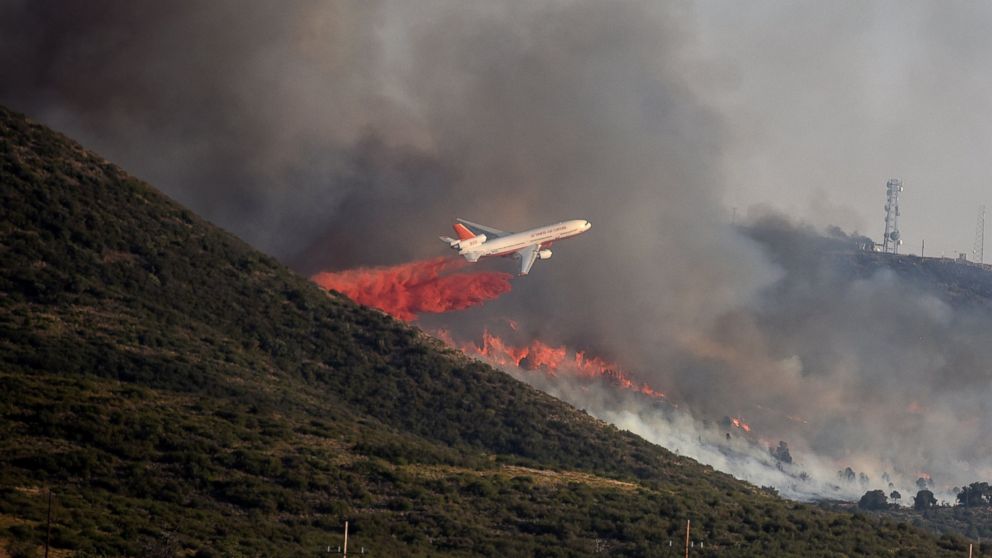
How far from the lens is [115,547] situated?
362 feet

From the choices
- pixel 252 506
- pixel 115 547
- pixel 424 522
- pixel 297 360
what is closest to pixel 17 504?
pixel 115 547

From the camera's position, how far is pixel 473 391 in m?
175

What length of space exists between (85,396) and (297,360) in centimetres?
3280

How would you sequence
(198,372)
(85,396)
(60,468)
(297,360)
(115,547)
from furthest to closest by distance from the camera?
(297,360) < (198,372) < (85,396) < (60,468) < (115,547)

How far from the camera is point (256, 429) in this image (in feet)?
471

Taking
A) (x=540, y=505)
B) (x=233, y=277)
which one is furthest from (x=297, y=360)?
(x=540, y=505)

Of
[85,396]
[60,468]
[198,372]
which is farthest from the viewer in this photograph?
[198,372]

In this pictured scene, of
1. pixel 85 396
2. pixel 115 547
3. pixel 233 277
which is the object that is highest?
pixel 233 277

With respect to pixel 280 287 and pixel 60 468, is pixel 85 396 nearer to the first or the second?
pixel 60 468

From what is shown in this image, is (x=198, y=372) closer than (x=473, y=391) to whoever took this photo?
Yes

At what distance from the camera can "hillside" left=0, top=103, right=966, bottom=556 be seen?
411ft

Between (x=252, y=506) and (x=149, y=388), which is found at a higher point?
(x=149, y=388)

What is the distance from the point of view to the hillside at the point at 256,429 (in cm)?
12538

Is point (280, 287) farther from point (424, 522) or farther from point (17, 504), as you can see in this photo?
point (17, 504)
